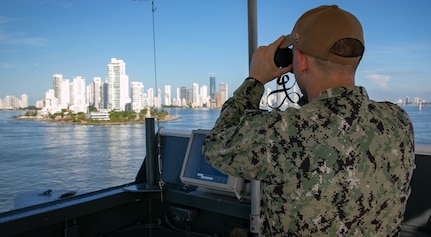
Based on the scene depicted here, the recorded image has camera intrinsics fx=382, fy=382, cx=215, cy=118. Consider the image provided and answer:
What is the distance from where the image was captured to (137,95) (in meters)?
3.24

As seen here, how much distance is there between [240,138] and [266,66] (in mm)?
245

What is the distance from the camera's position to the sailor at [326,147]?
2.89ft

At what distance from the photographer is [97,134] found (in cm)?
3859

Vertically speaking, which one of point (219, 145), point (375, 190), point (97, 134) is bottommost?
point (97, 134)

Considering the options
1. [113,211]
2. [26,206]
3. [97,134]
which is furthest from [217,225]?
[97,134]

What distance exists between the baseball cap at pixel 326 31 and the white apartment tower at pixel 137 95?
2.16m

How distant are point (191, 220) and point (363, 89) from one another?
179 centimetres

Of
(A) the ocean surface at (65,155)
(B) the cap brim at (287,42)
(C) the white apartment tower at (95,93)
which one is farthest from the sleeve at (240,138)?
(A) the ocean surface at (65,155)

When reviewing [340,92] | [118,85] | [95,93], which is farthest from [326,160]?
[95,93]

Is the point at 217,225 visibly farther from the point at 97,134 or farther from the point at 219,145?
the point at 97,134

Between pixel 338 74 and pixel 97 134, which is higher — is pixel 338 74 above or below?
above

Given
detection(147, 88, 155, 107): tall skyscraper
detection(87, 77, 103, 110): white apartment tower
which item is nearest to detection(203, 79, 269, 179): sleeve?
detection(147, 88, 155, 107): tall skyscraper

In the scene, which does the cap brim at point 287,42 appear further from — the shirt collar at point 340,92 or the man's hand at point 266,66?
the shirt collar at point 340,92

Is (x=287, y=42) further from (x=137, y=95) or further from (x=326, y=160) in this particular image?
(x=137, y=95)
